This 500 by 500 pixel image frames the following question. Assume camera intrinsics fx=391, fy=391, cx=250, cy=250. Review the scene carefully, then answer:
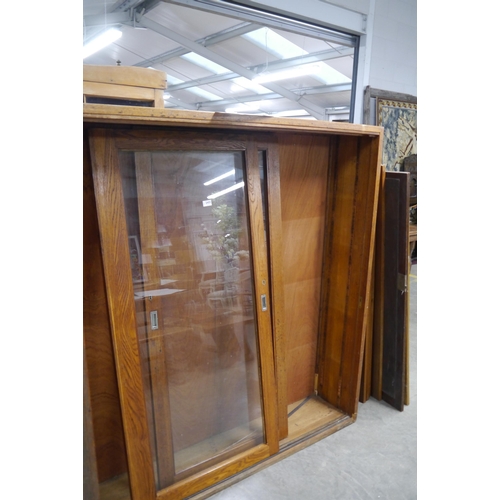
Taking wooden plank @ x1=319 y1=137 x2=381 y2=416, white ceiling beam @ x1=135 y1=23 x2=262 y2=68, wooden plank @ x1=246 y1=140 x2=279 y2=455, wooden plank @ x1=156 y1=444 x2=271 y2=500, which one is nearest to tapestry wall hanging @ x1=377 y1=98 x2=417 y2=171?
white ceiling beam @ x1=135 y1=23 x2=262 y2=68

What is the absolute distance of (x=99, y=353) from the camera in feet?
5.74

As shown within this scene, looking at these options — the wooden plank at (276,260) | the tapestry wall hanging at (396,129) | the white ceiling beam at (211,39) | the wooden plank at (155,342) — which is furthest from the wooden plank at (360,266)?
the tapestry wall hanging at (396,129)

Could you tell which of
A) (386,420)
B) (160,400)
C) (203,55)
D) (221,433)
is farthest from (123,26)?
(386,420)

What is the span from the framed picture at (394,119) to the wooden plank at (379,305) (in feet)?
Answer: 5.00

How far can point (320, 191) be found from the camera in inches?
91.7

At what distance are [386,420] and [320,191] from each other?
1.44 m

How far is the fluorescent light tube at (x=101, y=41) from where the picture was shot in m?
2.43

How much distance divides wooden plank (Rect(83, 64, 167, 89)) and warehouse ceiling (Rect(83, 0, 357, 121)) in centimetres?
61

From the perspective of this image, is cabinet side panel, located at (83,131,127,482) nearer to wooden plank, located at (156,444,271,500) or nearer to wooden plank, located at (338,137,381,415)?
wooden plank, located at (156,444,271,500)

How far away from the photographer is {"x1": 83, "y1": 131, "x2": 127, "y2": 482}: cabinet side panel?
162 centimetres

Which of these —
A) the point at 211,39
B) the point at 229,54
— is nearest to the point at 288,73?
the point at 229,54

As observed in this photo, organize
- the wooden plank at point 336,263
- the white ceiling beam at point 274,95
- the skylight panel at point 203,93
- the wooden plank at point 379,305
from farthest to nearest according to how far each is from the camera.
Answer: the white ceiling beam at point 274,95
the skylight panel at point 203,93
the wooden plank at point 379,305
the wooden plank at point 336,263

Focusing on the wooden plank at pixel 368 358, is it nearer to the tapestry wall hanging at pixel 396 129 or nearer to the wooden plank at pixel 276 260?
the wooden plank at pixel 276 260

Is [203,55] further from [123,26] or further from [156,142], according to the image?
[156,142]
